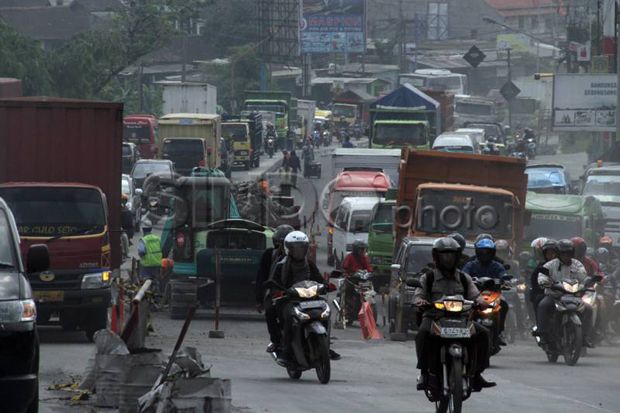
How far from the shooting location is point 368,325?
22.7 meters

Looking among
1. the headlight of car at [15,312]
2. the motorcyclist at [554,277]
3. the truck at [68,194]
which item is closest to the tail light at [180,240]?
the truck at [68,194]

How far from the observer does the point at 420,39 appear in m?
139

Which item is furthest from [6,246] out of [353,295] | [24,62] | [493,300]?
[24,62]

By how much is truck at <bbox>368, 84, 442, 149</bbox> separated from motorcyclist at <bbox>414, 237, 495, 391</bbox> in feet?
130

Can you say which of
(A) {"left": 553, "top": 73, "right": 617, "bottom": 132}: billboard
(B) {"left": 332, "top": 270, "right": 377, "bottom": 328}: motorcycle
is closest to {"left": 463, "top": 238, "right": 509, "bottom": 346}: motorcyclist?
(B) {"left": 332, "top": 270, "right": 377, "bottom": 328}: motorcycle

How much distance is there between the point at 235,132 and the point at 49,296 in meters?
49.7

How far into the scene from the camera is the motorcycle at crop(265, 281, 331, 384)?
14.8 meters

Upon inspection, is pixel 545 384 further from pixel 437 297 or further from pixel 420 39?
pixel 420 39

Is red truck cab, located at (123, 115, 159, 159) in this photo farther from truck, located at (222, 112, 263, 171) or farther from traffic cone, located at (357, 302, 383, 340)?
traffic cone, located at (357, 302, 383, 340)

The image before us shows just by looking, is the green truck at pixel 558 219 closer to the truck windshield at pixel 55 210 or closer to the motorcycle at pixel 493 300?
the truck windshield at pixel 55 210

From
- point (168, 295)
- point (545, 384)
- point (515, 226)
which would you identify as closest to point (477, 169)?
point (515, 226)

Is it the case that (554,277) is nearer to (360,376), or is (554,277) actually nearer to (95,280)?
(360,376)

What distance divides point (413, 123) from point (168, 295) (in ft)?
103

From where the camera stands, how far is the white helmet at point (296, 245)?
15344 millimetres
